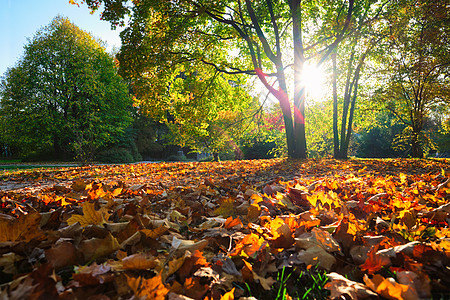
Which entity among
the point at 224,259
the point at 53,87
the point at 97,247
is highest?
the point at 53,87

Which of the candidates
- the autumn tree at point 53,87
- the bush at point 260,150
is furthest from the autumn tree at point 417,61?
the autumn tree at point 53,87

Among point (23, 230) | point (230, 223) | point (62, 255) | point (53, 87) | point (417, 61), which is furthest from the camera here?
point (53, 87)

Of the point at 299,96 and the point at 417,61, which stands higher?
the point at 417,61

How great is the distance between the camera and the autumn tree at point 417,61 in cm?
687

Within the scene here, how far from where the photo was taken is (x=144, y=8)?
7.19 metres

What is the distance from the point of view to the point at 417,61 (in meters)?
9.41

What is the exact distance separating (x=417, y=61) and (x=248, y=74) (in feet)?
23.2

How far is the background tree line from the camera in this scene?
8133 mm

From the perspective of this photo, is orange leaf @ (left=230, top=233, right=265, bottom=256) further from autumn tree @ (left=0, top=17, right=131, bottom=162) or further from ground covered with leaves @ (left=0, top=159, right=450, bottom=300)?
autumn tree @ (left=0, top=17, right=131, bottom=162)

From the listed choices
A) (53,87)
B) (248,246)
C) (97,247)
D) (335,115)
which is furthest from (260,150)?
(97,247)

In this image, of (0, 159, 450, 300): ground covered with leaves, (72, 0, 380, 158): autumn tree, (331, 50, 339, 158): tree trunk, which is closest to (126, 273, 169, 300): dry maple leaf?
(0, 159, 450, 300): ground covered with leaves

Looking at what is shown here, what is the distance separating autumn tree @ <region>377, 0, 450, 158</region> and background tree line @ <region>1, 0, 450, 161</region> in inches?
2.6

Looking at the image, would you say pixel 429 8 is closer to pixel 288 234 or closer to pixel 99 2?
pixel 288 234

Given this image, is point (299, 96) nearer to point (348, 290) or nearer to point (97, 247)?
point (348, 290)
